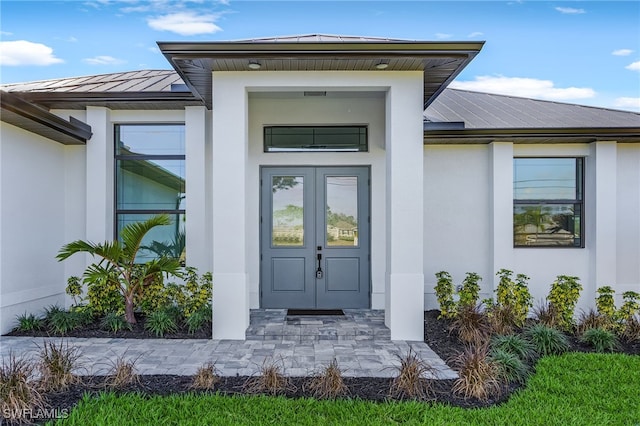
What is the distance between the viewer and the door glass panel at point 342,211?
667 centimetres


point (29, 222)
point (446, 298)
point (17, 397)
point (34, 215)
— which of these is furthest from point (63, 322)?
point (446, 298)

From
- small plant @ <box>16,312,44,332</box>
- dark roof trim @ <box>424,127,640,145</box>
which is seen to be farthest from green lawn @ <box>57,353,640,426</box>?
dark roof trim @ <box>424,127,640,145</box>

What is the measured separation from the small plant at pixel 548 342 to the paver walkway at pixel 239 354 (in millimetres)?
1301

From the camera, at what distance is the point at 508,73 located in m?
15.1

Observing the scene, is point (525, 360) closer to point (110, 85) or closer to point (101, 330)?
point (101, 330)

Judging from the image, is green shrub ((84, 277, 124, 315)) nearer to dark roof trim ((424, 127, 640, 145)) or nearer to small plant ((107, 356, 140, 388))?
small plant ((107, 356, 140, 388))

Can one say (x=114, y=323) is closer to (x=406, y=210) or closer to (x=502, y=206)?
(x=406, y=210)

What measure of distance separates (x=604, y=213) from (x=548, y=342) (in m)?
3.33

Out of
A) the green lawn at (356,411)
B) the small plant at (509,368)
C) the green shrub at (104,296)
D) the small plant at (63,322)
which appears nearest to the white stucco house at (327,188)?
the small plant at (63,322)

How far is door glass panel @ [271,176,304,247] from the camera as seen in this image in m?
6.67

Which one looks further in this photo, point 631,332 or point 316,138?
point 316,138

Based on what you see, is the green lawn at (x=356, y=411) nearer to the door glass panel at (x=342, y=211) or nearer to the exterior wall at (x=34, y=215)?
the exterior wall at (x=34, y=215)

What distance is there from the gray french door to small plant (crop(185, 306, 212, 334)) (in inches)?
48.0

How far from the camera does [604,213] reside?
6.57 m
